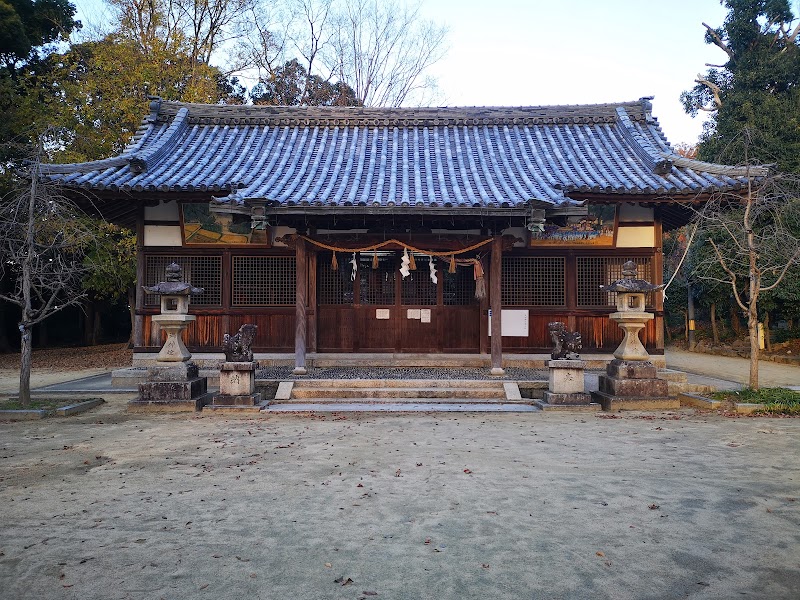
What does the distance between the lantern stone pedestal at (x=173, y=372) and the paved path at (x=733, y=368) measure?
1238cm

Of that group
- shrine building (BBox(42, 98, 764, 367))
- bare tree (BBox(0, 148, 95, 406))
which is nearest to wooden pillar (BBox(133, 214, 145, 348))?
shrine building (BBox(42, 98, 764, 367))

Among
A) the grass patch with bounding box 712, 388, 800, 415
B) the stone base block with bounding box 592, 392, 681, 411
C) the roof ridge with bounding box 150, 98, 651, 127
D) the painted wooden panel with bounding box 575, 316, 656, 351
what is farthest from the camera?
the roof ridge with bounding box 150, 98, 651, 127

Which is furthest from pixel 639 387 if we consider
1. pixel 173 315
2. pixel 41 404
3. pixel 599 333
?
pixel 41 404

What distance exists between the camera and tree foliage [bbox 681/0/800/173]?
20000 mm

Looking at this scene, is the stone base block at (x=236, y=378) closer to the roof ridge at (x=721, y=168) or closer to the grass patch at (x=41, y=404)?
the grass patch at (x=41, y=404)

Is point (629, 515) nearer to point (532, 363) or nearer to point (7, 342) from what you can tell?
point (532, 363)

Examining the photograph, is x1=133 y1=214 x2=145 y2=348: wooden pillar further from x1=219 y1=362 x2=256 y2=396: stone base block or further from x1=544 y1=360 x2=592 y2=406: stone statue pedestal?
x1=544 y1=360 x2=592 y2=406: stone statue pedestal

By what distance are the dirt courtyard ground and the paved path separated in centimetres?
708

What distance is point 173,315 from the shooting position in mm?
10500

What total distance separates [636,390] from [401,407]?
4.37 metres

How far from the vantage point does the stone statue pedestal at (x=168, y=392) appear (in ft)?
32.2

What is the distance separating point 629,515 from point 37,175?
1035 centimetres

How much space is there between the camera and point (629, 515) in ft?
15.3

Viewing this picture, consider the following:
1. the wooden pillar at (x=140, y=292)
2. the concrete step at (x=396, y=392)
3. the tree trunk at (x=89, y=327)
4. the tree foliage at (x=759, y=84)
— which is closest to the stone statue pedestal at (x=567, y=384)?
the concrete step at (x=396, y=392)
